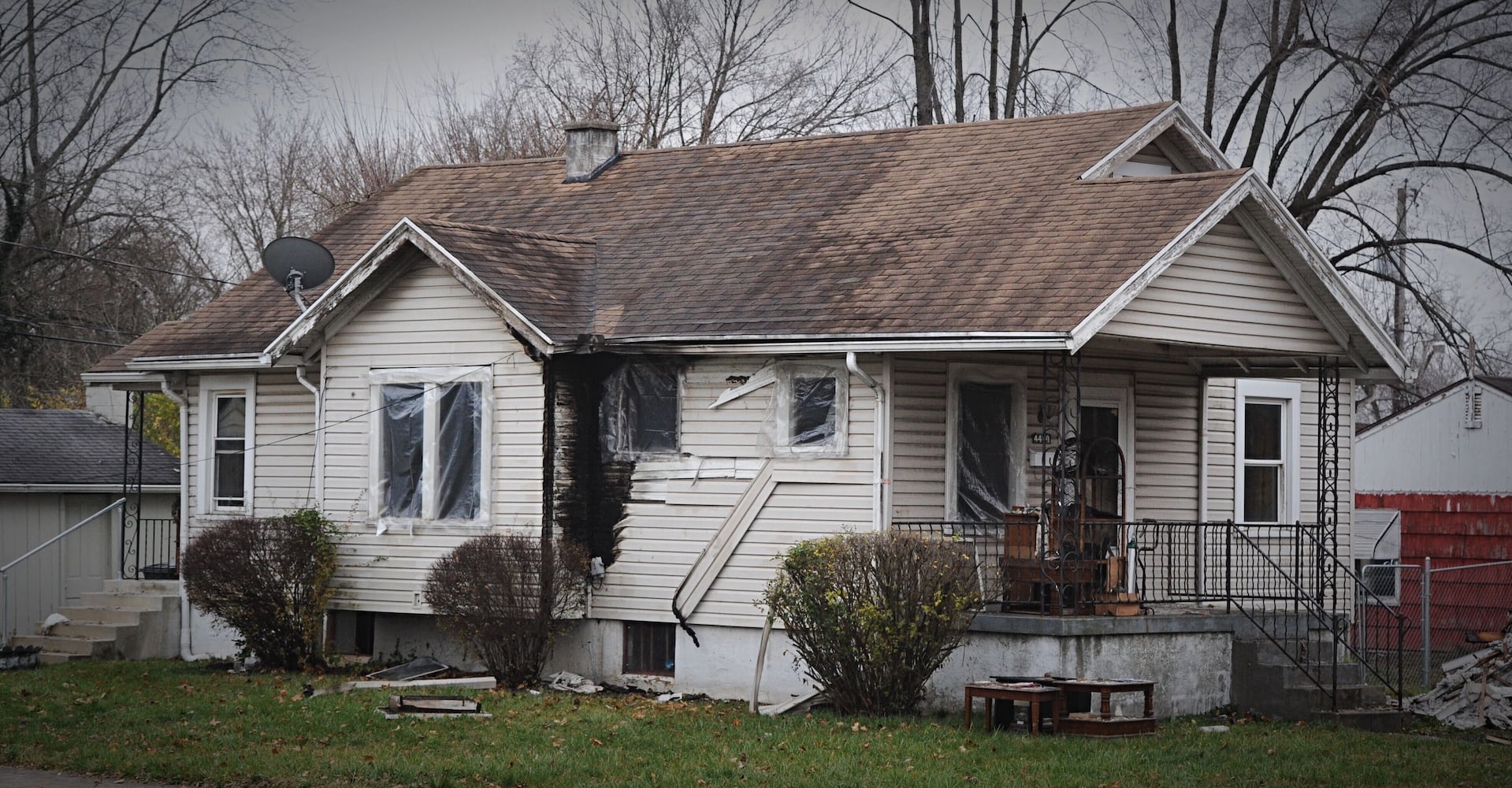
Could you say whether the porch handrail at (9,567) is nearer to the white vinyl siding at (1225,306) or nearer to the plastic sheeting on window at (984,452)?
the plastic sheeting on window at (984,452)

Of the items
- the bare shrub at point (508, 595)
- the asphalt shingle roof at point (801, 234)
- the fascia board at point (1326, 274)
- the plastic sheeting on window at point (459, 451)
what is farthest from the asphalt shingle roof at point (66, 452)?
the fascia board at point (1326, 274)

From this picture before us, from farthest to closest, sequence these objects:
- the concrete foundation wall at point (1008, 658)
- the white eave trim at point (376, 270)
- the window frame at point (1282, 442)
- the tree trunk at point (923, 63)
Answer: the tree trunk at point (923, 63)
the window frame at point (1282, 442)
the white eave trim at point (376, 270)
the concrete foundation wall at point (1008, 658)

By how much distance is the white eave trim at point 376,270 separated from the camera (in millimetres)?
16953

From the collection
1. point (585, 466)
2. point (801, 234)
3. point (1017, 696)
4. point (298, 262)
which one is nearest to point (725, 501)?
point (585, 466)

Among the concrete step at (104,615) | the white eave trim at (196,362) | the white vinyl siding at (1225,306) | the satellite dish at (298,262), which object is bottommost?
the concrete step at (104,615)

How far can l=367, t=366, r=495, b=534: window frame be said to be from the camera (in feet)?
57.7

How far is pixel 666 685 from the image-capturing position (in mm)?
17125

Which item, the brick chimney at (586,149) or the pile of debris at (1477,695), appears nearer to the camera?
the pile of debris at (1477,695)

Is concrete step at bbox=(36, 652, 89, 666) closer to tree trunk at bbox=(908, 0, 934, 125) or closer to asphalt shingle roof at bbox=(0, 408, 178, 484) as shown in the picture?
asphalt shingle roof at bbox=(0, 408, 178, 484)

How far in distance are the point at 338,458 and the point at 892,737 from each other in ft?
25.8

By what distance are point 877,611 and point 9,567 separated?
531 inches

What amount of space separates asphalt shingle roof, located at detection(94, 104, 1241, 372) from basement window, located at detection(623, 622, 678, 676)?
Answer: 117 inches

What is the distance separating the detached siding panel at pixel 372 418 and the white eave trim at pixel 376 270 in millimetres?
451

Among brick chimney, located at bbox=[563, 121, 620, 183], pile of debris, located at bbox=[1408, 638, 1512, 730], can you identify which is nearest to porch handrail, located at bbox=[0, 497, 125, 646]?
brick chimney, located at bbox=[563, 121, 620, 183]
